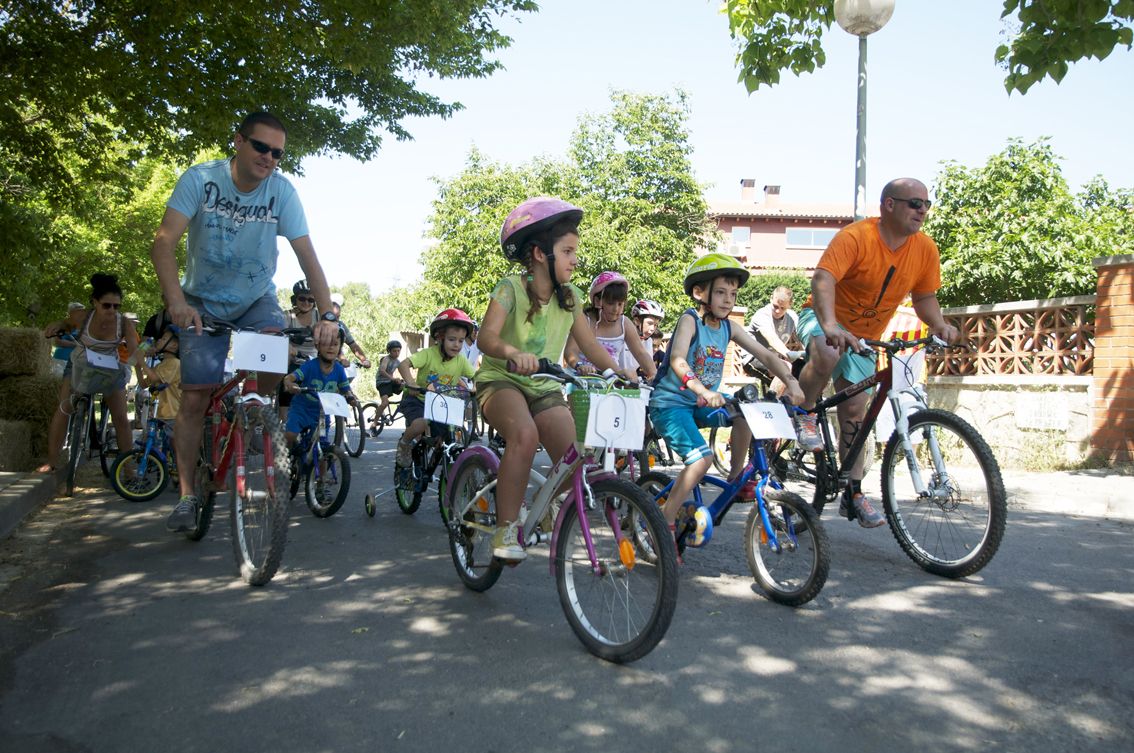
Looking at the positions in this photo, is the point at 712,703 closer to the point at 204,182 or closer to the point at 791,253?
the point at 204,182

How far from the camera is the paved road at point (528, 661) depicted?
3.04 meters

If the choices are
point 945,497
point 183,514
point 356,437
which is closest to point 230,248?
point 183,514

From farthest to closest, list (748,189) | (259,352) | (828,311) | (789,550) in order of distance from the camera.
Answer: (748,189)
(828,311)
(259,352)
(789,550)

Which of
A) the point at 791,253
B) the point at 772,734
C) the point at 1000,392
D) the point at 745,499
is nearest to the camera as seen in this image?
the point at 772,734

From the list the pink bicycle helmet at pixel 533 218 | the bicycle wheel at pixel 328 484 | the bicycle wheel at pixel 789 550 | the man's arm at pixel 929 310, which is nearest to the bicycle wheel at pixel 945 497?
the man's arm at pixel 929 310

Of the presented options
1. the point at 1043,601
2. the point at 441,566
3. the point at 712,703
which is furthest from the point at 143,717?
the point at 1043,601

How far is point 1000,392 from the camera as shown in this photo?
11336 millimetres

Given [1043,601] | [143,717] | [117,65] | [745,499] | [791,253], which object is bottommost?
[143,717]

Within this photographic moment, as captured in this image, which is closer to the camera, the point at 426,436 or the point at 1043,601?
the point at 1043,601

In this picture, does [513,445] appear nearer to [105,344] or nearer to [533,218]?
[533,218]

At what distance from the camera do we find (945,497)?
5.11 metres

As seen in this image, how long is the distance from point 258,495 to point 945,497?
3.56 meters

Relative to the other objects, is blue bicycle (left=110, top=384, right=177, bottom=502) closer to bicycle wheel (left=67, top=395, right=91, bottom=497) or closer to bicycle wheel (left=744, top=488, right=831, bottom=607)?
bicycle wheel (left=67, top=395, right=91, bottom=497)

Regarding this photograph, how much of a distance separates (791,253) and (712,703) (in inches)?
2423
